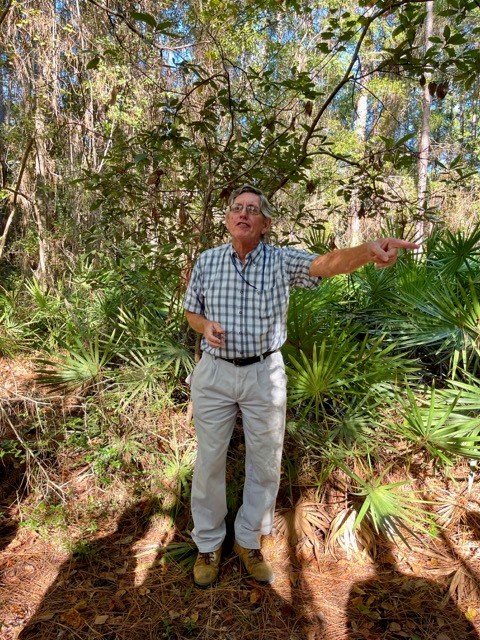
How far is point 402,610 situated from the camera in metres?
2.37

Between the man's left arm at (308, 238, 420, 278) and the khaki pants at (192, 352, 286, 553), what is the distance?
0.56 metres

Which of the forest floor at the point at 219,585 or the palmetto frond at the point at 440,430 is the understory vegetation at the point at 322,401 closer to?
the palmetto frond at the point at 440,430

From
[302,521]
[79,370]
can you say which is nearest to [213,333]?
[302,521]


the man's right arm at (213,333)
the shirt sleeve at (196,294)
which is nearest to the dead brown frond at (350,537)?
the man's right arm at (213,333)

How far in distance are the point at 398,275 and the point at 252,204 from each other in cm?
199

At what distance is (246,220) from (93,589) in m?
2.42

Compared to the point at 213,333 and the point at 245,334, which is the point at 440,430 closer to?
the point at 245,334

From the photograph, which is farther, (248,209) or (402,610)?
(402,610)

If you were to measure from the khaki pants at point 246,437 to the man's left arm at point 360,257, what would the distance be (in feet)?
1.83

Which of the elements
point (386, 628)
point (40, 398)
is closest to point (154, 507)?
point (40, 398)

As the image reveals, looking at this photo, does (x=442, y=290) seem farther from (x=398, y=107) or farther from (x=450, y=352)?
(x=398, y=107)

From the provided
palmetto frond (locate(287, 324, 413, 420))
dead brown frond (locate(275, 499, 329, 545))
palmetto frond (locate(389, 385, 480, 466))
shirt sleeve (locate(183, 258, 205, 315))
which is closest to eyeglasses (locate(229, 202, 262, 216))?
shirt sleeve (locate(183, 258, 205, 315))

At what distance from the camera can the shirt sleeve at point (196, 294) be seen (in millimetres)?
2428

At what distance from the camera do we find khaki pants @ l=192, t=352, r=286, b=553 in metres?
2.29
